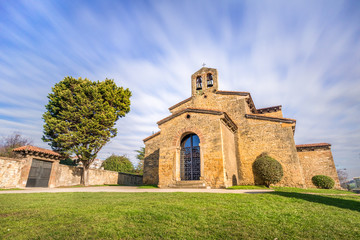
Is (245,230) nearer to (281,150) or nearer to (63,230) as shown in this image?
(63,230)

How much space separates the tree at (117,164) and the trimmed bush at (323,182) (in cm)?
2669

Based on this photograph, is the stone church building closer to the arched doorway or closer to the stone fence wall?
the arched doorway

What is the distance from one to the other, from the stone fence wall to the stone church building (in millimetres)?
6939

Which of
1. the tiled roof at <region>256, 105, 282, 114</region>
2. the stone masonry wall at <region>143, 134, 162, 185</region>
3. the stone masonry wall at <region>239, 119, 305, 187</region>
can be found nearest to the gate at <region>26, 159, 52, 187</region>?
the stone masonry wall at <region>143, 134, 162, 185</region>

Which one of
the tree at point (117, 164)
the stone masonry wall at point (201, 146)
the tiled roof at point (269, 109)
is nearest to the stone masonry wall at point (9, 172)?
the stone masonry wall at point (201, 146)

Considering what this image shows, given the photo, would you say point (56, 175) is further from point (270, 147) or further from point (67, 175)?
point (270, 147)

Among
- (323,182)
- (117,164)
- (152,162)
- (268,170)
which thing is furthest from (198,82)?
(117,164)

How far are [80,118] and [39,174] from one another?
18.7 feet

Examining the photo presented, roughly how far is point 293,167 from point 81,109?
62.6ft

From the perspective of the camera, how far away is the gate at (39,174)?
572 inches

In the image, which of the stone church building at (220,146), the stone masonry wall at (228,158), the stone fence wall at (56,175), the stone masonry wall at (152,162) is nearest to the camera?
the stone church building at (220,146)

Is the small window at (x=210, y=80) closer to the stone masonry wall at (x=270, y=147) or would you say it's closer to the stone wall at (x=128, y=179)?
the stone masonry wall at (x=270, y=147)

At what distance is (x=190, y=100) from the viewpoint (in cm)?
1969

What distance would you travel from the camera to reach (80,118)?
16078 millimetres
